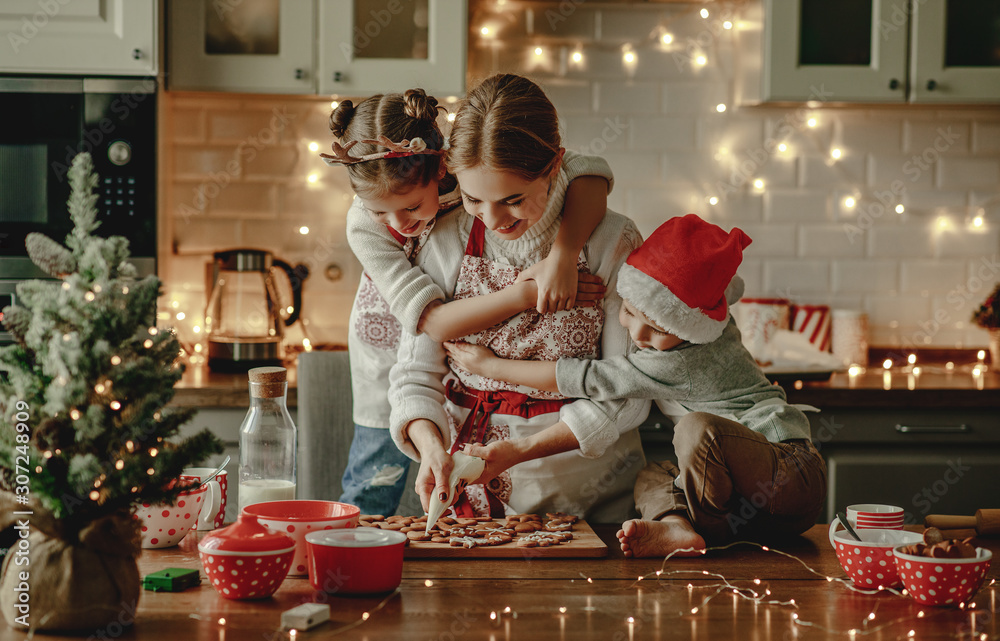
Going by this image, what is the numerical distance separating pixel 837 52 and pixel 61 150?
231 centimetres

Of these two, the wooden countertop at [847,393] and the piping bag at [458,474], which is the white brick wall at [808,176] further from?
the piping bag at [458,474]

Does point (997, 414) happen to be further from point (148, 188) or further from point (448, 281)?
point (148, 188)

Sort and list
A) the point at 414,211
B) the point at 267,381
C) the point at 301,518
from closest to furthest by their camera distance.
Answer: the point at 301,518 → the point at 267,381 → the point at 414,211

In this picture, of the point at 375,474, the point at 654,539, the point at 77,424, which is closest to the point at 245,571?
the point at 77,424

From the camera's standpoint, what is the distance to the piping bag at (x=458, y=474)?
1323 millimetres

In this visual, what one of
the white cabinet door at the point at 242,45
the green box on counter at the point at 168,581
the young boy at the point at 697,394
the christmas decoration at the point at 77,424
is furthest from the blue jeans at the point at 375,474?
the white cabinet door at the point at 242,45

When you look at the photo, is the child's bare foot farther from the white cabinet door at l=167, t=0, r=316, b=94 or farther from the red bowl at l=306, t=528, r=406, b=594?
the white cabinet door at l=167, t=0, r=316, b=94

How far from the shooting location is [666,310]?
1474 millimetres

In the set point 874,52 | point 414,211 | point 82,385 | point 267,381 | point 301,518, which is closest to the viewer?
point 82,385

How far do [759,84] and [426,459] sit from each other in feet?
6.28

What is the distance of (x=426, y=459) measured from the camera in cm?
144

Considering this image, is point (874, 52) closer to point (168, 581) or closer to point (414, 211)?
point (414, 211)

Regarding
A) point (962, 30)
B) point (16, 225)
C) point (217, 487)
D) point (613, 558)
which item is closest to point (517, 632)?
point (613, 558)

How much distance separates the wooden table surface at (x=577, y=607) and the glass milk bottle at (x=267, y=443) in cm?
15
